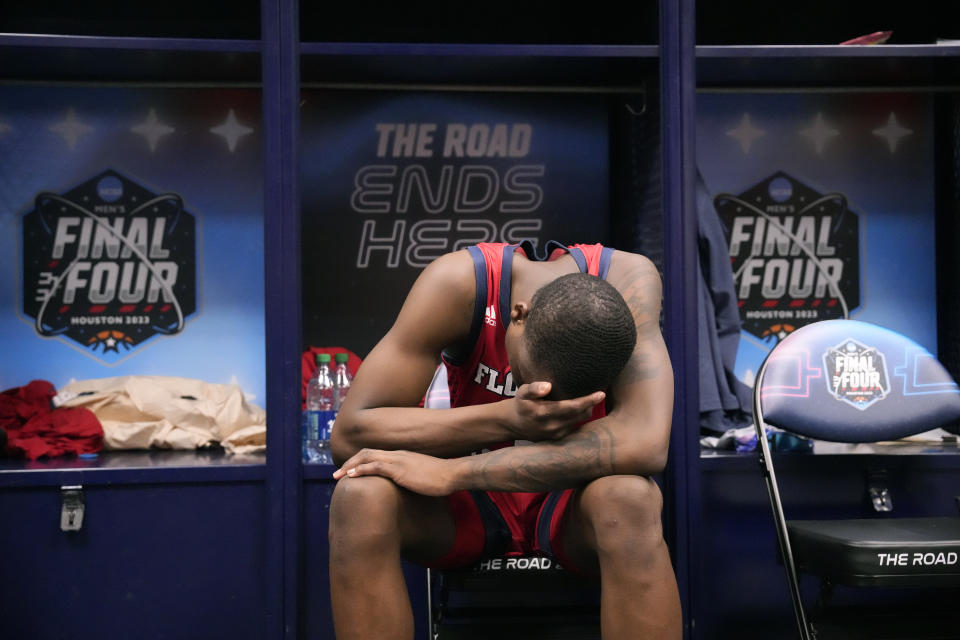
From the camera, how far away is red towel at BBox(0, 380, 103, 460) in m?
2.31

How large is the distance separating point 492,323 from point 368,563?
1.81ft

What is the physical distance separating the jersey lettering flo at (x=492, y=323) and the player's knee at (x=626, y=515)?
0.30 meters

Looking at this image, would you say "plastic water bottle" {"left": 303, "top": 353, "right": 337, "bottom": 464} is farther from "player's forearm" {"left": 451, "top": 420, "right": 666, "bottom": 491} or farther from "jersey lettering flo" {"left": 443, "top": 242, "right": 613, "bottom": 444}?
"player's forearm" {"left": 451, "top": 420, "right": 666, "bottom": 491}

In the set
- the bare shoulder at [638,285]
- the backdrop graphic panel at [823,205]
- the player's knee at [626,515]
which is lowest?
the player's knee at [626,515]

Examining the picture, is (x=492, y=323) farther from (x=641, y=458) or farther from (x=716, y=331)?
(x=716, y=331)

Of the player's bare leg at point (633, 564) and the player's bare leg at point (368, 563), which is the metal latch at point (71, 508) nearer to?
the player's bare leg at point (368, 563)

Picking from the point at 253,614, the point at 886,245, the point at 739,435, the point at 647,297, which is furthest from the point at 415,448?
the point at 886,245

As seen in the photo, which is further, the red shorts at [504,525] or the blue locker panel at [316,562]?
the blue locker panel at [316,562]

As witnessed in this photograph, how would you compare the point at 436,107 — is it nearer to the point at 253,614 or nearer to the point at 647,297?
the point at 647,297

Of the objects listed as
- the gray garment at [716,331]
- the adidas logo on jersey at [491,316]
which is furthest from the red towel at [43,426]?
the gray garment at [716,331]

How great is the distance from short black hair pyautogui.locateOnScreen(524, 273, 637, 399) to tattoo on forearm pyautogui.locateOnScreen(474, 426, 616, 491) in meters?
0.09

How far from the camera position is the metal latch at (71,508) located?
2.10 meters

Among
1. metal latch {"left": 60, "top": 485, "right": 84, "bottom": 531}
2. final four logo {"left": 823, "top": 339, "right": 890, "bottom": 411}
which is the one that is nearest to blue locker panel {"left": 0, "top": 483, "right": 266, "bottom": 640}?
metal latch {"left": 60, "top": 485, "right": 84, "bottom": 531}

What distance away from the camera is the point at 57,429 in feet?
7.87
